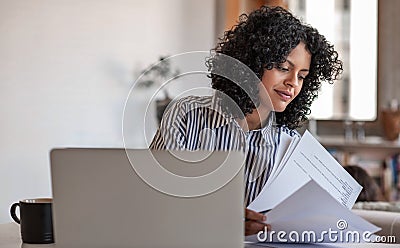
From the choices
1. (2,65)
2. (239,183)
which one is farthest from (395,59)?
(239,183)

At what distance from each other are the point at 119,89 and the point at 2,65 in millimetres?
1060

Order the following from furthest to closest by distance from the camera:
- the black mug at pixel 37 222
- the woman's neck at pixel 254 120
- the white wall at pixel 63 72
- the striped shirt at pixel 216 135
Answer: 1. the white wall at pixel 63 72
2. the woman's neck at pixel 254 120
3. the striped shirt at pixel 216 135
4. the black mug at pixel 37 222

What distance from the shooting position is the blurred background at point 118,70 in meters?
3.64

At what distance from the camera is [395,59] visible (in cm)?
496

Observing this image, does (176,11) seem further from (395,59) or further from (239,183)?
(239,183)

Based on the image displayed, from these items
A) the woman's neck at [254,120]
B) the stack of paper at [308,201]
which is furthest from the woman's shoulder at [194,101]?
the stack of paper at [308,201]

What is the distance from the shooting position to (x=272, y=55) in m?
1.83

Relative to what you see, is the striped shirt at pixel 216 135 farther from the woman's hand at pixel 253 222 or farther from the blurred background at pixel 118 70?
the blurred background at pixel 118 70

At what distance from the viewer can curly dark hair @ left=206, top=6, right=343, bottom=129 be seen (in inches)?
73.7


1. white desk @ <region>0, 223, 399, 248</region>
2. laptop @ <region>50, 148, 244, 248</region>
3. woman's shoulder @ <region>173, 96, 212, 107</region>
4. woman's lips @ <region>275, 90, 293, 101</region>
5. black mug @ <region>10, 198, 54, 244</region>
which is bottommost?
white desk @ <region>0, 223, 399, 248</region>

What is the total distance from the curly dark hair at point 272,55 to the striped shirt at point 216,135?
0.18 ft

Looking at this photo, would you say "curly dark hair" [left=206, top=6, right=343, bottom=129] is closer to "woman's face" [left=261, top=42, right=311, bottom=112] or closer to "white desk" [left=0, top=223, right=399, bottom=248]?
"woman's face" [left=261, top=42, right=311, bottom=112]

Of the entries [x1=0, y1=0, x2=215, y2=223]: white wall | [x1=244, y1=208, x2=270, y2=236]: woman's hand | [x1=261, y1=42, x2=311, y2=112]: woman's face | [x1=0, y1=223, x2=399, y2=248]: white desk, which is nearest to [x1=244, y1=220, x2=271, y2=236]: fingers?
[x1=244, y1=208, x2=270, y2=236]: woman's hand

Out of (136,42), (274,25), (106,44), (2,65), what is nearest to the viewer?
(274,25)
